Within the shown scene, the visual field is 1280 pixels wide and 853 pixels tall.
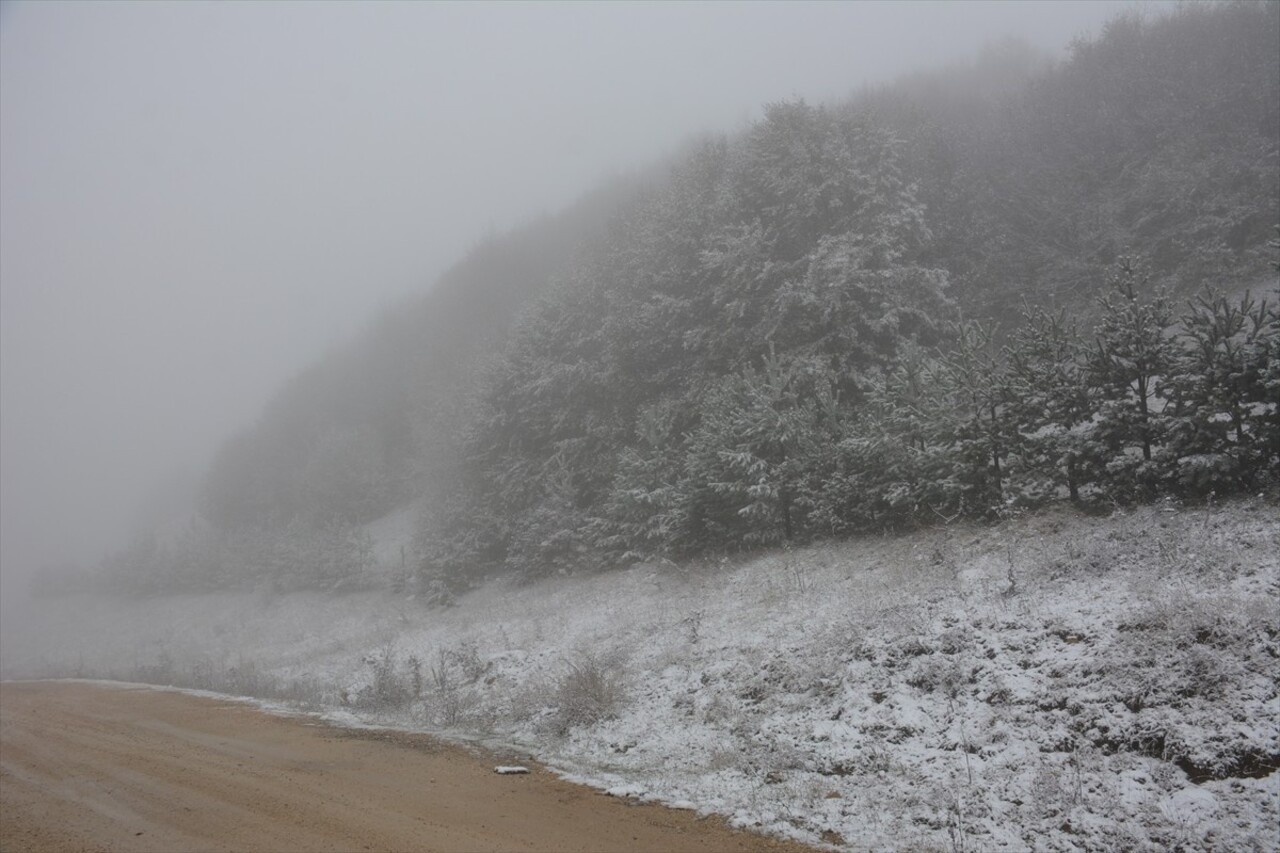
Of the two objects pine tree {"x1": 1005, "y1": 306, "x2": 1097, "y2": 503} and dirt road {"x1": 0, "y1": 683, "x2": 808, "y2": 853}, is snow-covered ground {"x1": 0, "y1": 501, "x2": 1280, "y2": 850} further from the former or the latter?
pine tree {"x1": 1005, "y1": 306, "x2": 1097, "y2": 503}

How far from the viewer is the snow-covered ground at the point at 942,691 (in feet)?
20.1

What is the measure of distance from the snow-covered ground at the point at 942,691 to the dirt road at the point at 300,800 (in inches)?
30.5

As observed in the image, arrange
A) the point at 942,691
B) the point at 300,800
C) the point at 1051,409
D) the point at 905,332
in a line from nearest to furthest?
1. the point at 300,800
2. the point at 942,691
3. the point at 1051,409
4. the point at 905,332

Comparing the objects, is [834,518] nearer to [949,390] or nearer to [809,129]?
[949,390]

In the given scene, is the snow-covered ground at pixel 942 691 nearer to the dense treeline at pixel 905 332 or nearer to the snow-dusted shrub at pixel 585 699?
the snow-dusted shrub at pixel 585 699

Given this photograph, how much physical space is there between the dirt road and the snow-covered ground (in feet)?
2.54

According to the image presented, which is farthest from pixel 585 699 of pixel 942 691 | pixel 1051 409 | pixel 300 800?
pixel 1051 409

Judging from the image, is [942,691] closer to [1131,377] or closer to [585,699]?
[585,699]

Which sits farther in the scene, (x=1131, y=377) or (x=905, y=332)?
(x=905, y=332)

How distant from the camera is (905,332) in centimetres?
2273

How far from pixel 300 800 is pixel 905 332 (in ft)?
69.5

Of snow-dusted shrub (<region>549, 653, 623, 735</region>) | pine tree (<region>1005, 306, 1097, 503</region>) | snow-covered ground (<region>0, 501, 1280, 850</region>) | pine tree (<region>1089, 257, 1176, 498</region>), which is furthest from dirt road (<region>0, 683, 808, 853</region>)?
pine tree (<region>1005, 306, 1097, 503</region>)

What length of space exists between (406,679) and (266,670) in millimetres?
9985

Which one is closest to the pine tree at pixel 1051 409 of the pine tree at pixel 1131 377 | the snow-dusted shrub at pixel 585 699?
the pine tree at pixel 1131 377
